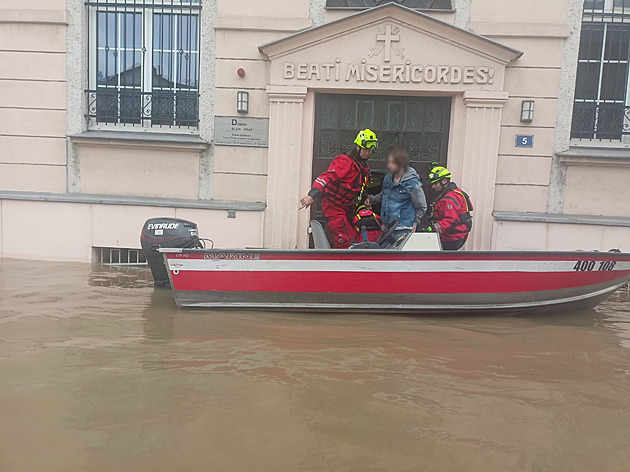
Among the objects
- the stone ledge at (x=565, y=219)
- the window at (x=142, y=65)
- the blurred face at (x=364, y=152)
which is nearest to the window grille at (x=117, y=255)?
the window at (x=142, y=65)

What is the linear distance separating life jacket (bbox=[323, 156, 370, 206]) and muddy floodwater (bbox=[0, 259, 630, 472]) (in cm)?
135

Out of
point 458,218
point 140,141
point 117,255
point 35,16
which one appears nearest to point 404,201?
point 458,218

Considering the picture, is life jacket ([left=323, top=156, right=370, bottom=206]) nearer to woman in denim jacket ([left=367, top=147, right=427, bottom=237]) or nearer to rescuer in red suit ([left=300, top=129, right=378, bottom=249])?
rescuer in red suit ([left=300, top=129, right=378, bottom=249])

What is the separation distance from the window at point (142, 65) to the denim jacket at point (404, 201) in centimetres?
329

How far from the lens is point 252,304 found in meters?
5.09

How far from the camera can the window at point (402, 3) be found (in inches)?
281

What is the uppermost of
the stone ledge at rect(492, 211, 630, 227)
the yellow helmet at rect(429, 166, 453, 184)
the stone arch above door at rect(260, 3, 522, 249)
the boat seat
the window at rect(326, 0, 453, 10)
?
the window at rect(326, 0, 453, 10)

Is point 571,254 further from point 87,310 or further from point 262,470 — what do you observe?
point 87,310

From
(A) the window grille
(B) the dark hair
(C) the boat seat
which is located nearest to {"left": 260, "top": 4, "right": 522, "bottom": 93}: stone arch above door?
(B) the dark hair

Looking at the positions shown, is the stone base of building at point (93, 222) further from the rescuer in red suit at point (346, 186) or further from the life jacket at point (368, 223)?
the life jacket at point (368, 223)

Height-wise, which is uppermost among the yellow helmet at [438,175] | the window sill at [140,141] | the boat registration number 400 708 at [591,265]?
the window sill at [140,141]

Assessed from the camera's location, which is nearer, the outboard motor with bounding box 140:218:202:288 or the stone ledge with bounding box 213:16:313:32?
the outboard motor with bounding box 140:218:202:288

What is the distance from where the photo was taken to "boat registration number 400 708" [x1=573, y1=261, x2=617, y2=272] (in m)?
4.96

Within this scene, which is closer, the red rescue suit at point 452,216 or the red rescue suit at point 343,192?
the red rescue suit at point 452,216
